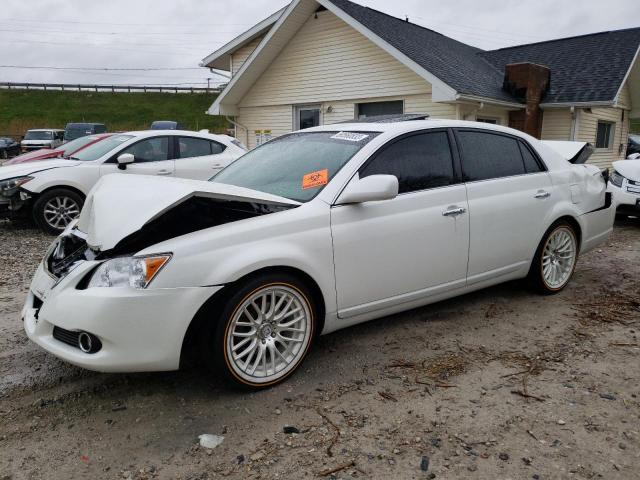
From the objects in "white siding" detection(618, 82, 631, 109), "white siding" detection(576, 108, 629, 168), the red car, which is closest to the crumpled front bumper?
the red car

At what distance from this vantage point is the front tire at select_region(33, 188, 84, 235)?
7.62 m

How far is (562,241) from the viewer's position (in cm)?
485

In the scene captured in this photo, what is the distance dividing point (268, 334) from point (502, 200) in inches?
90.0

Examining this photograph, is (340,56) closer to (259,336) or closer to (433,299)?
(433,299)

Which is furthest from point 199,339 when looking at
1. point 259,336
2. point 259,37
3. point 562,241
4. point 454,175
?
point 259,37

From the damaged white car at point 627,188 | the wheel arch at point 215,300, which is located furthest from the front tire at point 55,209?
the damaged white car at point 627,188

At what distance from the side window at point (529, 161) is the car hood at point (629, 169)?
17.6ft

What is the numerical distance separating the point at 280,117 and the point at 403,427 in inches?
549

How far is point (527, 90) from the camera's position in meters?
13.8

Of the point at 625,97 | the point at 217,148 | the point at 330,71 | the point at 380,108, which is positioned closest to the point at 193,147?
the point at 217,148

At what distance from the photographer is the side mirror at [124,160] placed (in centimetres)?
770

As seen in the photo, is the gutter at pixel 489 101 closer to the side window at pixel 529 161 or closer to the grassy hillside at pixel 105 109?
the side window at pixel 529 161

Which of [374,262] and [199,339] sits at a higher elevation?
[374,262]

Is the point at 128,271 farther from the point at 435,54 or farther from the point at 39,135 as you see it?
the point at 39,135
